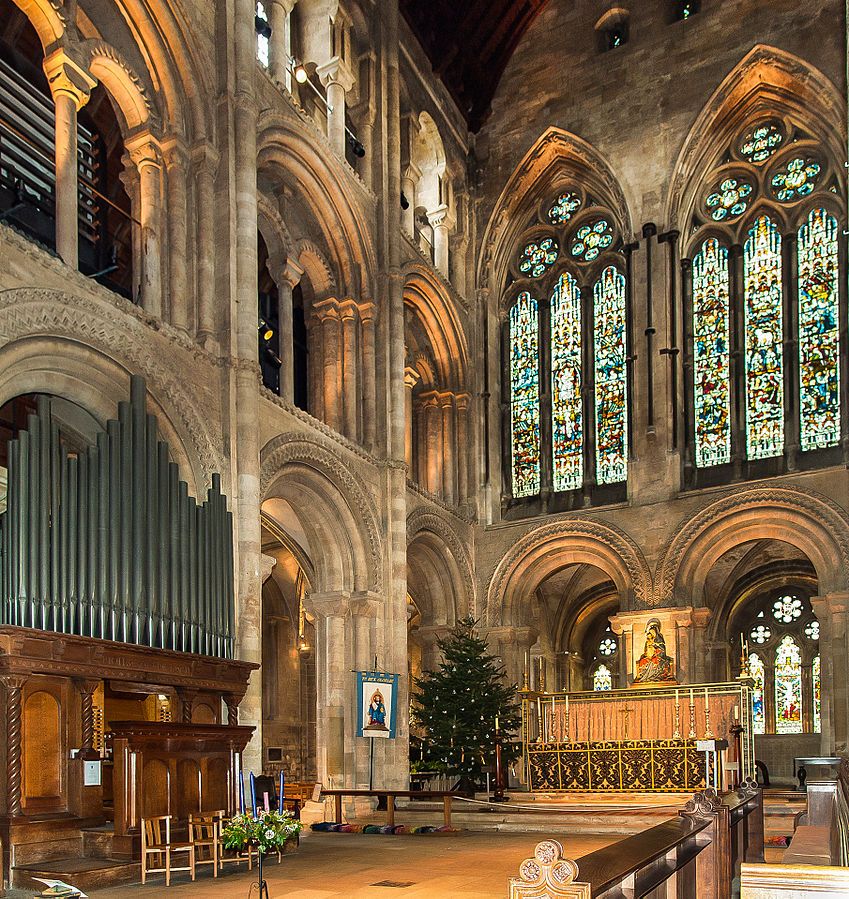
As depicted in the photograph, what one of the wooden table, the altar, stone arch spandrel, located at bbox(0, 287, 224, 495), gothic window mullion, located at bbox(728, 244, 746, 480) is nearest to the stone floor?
the wooden table

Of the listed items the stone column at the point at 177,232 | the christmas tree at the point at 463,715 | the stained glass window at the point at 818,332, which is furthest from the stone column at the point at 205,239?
the stained glass window at the point at 818,332

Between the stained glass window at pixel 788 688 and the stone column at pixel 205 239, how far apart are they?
16.6 meters

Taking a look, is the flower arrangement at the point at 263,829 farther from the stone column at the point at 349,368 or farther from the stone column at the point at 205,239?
the stone column at the point at 349,368

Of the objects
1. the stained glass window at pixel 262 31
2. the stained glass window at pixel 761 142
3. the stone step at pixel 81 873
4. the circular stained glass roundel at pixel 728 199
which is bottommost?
the stone step at pixel 81 873

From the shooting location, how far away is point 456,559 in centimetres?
2205

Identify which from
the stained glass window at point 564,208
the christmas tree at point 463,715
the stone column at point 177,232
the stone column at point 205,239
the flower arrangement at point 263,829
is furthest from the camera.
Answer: the stained glass window at point 564,208

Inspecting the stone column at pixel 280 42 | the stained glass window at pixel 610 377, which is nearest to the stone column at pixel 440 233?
the stained glass window at pixel 610 377

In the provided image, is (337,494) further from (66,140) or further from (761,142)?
(761,142)

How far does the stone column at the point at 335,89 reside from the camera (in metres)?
19.5

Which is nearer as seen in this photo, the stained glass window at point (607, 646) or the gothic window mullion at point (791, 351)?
the gothic window mullion at point (791, 351)

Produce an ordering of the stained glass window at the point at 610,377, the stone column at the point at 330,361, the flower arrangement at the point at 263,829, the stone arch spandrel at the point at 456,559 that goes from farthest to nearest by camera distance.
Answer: the stained glass window at the point at 610,377
the stone arch spandrel at the point at 456,559
the stone column at the point at 330,361
the flower arrangement at the point at 263,829

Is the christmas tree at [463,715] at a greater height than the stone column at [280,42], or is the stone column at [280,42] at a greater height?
the stone column at [280,42]

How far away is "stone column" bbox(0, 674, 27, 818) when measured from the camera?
31.1 ft

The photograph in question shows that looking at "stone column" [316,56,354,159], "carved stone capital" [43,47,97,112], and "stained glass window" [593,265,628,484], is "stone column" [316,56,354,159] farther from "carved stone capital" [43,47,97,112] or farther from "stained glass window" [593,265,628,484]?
"stained glass window" [593,265,628,484]
